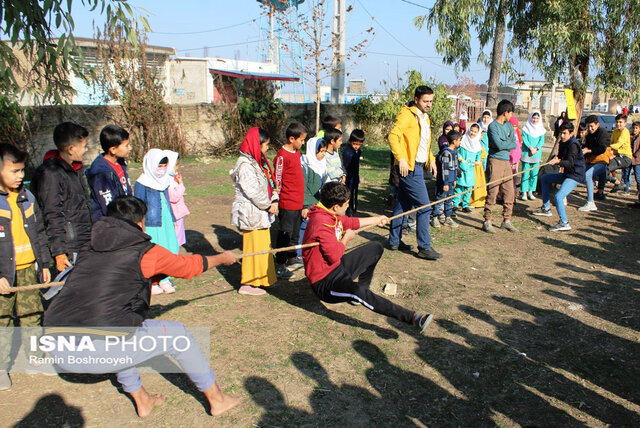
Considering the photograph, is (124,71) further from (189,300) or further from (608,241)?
(608,241)

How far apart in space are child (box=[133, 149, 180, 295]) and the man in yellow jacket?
2958 millimetres

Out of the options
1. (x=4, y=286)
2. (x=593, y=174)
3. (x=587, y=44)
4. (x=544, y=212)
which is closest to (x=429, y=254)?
(x=544, y=212)

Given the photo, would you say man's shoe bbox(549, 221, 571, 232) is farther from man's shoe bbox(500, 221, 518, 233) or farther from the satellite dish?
the satellite dish

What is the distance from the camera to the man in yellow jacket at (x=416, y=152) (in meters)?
6.45

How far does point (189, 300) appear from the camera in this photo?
532cm

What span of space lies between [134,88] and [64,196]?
928 centimetres

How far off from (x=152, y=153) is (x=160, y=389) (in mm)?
2415

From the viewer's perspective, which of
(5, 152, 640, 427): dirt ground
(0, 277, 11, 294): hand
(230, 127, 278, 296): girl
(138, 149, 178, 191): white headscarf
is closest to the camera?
(5, 152, 640, 427): dirt ground

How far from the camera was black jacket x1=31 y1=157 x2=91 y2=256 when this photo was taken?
4172mm

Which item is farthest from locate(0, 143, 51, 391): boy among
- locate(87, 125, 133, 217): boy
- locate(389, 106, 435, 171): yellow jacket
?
locate(389, 106, 435, 171): yellow jacket

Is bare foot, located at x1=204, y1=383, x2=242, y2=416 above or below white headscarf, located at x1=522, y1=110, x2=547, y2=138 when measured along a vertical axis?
below

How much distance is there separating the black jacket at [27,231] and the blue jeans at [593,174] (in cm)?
890

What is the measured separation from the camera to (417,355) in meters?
4.22

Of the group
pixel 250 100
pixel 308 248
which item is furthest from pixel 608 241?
pixel 250 100
